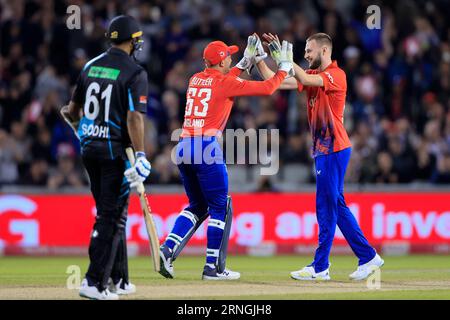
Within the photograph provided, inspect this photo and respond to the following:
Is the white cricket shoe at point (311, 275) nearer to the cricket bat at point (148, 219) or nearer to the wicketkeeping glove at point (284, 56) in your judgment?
the cricket bat at point (148, 219)

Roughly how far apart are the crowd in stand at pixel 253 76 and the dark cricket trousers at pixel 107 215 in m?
9.58

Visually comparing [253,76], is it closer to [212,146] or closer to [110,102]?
[212,146]

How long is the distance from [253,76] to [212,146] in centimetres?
916

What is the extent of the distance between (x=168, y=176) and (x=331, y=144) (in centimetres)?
804

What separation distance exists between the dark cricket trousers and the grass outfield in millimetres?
465

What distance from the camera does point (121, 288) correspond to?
34.7 ft

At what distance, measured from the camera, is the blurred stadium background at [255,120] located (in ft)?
62.5

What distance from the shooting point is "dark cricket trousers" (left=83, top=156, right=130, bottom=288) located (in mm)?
9969

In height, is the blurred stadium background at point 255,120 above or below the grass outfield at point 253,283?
above

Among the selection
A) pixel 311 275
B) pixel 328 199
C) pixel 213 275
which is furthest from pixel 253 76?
pixel 311 275

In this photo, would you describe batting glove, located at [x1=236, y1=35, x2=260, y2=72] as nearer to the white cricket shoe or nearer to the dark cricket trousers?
the white cricket shoe

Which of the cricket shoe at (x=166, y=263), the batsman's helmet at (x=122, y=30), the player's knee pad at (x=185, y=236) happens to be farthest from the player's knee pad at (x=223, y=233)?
the batsman's helmet at (x=122, y=30)
